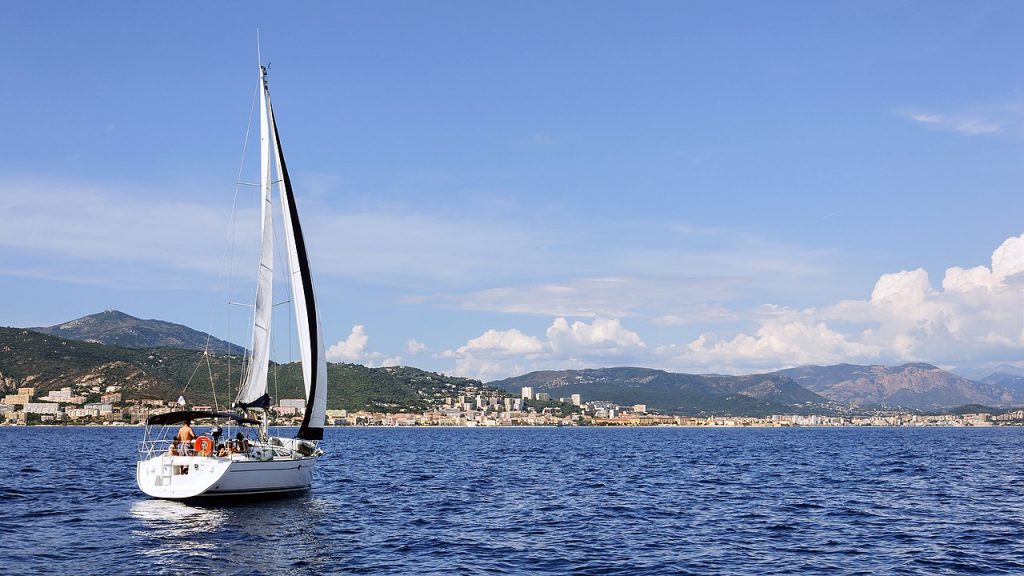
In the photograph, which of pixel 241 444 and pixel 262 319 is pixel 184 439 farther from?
pixel 262 319

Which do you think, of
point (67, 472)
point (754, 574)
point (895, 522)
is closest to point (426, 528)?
point (754, 574)

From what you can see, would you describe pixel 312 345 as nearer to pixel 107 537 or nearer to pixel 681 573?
pixel 107 537

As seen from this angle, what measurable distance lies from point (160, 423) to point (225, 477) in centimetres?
618

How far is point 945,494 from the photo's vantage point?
153ft

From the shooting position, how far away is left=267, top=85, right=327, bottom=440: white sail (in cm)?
4116

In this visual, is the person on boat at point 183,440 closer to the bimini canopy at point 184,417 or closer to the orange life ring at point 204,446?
the bimini canopy at point 184,417

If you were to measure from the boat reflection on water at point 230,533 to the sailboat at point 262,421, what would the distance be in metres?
1.01

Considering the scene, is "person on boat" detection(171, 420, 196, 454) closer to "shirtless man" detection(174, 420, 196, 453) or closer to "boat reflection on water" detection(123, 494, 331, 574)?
"shirtless man" detection(174, 420, 196, 453)

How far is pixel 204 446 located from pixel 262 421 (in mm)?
3995

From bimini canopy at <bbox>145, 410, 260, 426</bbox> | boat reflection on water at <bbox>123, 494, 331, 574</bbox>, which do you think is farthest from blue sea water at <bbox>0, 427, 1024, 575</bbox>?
bimini canopy at <bbox>145, 410, 260, 426</bbox>

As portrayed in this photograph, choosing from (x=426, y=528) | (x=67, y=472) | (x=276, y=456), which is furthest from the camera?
(x=67, y=472)

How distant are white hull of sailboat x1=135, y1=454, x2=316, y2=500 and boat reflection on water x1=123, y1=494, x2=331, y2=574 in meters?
0.71

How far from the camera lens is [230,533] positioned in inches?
1216

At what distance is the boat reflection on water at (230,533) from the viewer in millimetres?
26000
